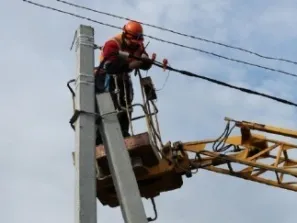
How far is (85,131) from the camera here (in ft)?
29.5

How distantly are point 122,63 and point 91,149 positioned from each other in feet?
10.1

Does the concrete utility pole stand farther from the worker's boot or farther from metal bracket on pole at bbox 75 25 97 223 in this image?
Result: the worker's boot

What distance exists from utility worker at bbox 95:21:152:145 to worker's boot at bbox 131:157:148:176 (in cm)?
54

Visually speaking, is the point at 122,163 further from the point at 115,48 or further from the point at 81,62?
the point at 115,48

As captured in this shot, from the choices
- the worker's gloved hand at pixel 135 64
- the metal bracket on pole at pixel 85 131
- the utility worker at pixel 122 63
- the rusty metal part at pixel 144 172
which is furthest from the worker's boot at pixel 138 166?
the metal bracket on pole at pixel 85 131

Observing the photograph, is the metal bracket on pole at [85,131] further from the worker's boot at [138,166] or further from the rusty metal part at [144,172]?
the worker's boot at [138,166]

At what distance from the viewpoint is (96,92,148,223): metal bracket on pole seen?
8.86 m

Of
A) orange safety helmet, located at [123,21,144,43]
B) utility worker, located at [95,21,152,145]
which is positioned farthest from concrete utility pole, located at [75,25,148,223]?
orange safety helmet, located at [123,21,144,43]

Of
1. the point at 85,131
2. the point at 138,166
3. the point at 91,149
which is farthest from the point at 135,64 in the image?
the point at 91,149

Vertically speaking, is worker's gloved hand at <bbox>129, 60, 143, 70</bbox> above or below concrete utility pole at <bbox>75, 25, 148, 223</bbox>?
above

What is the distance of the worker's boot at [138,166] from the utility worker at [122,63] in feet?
1.78

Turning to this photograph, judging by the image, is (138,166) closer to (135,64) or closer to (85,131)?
(135,64)

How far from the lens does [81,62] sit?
31.0 ft

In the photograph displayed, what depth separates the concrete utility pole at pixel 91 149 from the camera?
853cm
